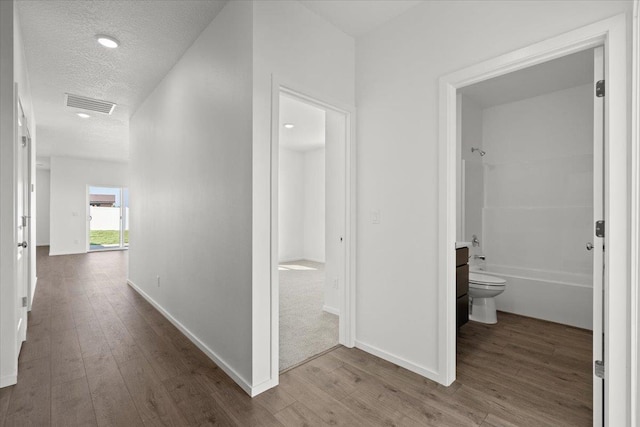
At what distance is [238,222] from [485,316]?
283cm

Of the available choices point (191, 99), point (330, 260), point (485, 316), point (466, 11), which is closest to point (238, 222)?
point (191, 99)

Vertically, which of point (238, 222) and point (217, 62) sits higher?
point (217, 62)

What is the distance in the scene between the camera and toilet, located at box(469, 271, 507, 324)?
10.5ft

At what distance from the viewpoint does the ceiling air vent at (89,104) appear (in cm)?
416

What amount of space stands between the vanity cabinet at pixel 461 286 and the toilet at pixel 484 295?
376 mm

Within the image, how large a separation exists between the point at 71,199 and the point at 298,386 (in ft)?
31.8

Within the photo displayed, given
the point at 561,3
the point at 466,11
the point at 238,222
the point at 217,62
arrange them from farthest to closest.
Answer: the point at 217,62 < the point at 238,222 < the point at 466,11 < the point at 561,3

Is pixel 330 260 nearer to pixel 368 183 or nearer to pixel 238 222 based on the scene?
pixel 368 183

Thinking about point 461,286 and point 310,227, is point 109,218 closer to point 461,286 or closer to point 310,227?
point 310,227

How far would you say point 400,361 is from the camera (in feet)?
7.81

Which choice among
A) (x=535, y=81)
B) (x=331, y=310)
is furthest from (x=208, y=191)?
(x=535, y=81)

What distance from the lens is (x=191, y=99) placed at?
9.51 feet

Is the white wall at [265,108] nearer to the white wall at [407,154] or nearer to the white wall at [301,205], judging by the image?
the white wall at [407,154]

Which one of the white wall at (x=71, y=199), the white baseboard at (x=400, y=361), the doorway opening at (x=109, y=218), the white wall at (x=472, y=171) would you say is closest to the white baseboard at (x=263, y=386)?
the white baseboard at (x=400, y=361)
